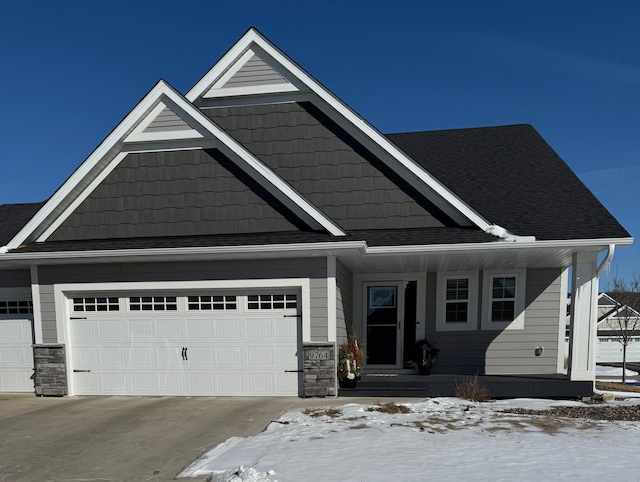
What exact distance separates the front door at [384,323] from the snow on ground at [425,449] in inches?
121

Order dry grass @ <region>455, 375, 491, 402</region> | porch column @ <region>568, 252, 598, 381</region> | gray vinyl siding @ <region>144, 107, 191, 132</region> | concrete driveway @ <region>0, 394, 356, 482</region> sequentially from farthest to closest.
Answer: gray vinyl siding @ <region>144, 107, 191, 132</region>
porch column @ <region>568, 252, 598, 381</region>
dry grass @ <region>455, 375, 491, 402</region>
concrete driveway @ <region>0, 394, 356, 482</region>

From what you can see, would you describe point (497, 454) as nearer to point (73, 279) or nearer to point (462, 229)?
point (462, 229)

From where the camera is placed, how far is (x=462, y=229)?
788cm

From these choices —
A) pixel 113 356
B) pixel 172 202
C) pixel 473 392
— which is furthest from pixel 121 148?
pixel 473 392

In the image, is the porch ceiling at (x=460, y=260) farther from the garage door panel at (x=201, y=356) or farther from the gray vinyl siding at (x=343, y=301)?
the garage door panel at (x=201, y=356)

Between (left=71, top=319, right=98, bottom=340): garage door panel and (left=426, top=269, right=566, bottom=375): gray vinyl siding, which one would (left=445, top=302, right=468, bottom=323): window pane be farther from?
(left=71, top=319, right=98, bottom=340): garage door panel

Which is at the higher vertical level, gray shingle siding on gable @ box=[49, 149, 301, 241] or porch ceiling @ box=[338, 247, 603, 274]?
gray shingle siding on gable @ box=[49, 149, 301, 241]

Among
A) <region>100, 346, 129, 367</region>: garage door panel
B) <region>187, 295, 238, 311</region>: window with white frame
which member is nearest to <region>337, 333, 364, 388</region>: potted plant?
<region>187, 295, 238, 311</region>: window with white frame

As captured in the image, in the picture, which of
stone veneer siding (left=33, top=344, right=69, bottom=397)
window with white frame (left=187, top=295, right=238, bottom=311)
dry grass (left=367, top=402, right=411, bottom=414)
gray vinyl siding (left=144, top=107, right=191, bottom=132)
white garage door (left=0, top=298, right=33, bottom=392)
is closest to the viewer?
dry grass (left=367, top=402, right=411, bottom=414)

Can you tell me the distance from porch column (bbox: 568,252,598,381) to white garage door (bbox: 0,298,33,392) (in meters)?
10.9

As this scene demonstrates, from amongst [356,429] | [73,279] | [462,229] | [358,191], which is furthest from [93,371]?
[462,229]

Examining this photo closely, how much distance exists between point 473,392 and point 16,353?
367 inches

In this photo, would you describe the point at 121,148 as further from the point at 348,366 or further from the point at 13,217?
the point at 348,366

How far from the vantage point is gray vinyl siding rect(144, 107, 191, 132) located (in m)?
8.42
